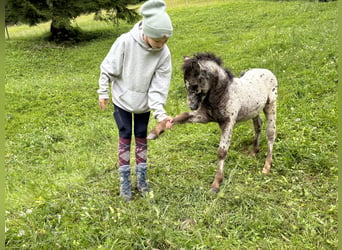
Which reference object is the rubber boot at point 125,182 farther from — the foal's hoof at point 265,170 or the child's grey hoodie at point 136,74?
the foal's hoof at point 265,170

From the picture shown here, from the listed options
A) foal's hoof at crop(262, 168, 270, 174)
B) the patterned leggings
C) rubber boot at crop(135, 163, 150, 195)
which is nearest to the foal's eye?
the patterned leggings

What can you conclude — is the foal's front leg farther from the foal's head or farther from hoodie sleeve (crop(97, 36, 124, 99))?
hoodie sleeve (crop(97, 36, 124, 99))

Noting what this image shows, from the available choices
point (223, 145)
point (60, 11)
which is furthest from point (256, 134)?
point (60, 11)

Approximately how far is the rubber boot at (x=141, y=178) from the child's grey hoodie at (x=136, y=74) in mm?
735

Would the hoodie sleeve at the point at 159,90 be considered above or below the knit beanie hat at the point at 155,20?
below

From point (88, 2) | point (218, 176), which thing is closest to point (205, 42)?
point (88, 2)

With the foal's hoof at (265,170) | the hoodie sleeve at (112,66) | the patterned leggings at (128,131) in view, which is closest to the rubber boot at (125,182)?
the patterned leggings at (128,131)

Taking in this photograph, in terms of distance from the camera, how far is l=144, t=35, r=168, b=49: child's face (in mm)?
3025

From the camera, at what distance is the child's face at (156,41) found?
9.93 feet

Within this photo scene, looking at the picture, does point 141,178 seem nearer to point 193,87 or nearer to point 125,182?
point 125,182

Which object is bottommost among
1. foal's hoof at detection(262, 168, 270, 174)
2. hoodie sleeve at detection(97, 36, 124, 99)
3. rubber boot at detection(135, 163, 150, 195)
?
foal's hoof at detection(262, 168, 270, 174)

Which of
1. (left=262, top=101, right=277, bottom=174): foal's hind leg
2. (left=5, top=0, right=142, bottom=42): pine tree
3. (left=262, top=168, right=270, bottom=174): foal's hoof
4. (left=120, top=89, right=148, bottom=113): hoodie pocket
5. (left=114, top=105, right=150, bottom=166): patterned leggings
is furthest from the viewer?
(left=5, top=0, right=142, bottom=42): pine tree

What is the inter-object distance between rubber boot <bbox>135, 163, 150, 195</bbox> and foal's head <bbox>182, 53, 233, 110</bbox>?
3.10 feet

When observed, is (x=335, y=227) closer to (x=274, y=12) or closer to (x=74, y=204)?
(x=74, y=204)
